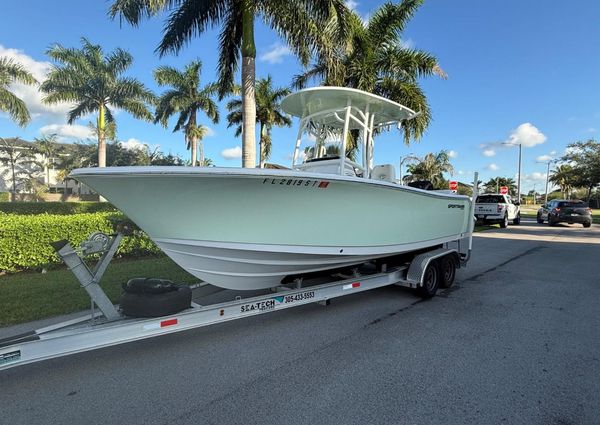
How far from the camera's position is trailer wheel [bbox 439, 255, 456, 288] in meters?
6.30

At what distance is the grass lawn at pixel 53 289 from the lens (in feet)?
15.6

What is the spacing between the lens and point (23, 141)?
5912 cm

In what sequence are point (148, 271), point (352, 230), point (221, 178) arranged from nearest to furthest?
1. point (221, 178)
2. point (352, 230)
3. point (148, 271)

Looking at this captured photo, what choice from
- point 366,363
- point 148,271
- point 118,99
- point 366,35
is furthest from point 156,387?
point 118,99

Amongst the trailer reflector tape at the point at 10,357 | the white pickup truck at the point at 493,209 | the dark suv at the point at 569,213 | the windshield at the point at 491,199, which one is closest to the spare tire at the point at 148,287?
the trailer reflector tape at the point at 10,357

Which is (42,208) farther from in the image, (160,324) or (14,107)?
(160,324)

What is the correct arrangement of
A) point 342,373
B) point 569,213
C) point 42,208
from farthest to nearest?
1. point 569,213
2. point 42,208
3. point 342,373

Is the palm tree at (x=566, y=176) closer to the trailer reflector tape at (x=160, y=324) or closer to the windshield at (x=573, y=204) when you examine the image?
the windshield at (x=573, y=204)

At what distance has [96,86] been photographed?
25156 mm

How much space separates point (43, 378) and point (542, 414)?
13.4 feet

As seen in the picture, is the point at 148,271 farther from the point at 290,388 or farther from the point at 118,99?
the point at 118,99

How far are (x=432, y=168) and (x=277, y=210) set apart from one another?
5489 centimetres

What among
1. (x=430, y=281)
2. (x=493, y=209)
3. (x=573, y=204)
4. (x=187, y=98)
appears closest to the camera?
(x=430, y=281)

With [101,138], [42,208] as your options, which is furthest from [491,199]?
[101,138]
